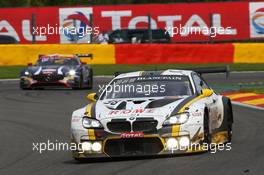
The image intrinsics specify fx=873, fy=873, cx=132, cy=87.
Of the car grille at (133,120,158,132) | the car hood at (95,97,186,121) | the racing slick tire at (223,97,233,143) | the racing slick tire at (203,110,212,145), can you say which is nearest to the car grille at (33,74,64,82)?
the racing slick tire at (223,97,233,143)

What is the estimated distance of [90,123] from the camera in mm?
10977

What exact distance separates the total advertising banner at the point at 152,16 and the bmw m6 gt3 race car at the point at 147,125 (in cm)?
2769

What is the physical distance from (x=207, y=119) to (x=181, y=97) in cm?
54

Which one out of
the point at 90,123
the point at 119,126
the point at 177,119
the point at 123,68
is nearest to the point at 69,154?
the point at 90,123

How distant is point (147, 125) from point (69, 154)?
1550mm

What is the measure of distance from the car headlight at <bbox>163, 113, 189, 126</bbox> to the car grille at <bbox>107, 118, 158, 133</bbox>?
5.4 inches

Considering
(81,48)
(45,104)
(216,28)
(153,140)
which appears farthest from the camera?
(216,28)

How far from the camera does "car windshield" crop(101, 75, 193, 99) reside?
39.2ft

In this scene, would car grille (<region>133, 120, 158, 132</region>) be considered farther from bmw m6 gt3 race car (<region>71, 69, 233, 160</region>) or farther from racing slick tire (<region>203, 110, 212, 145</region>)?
racing slick tire (<region>203, 110, 212, 145</region>)

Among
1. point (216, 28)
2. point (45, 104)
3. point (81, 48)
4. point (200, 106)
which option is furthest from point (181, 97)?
point (216, 28)

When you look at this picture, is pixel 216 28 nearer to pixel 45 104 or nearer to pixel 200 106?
pixel 45 104

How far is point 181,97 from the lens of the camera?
11.7 metres

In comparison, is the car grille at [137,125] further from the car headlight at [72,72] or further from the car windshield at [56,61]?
the car windshield at [56,61]

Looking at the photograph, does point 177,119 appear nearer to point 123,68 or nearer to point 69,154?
point 69,154
